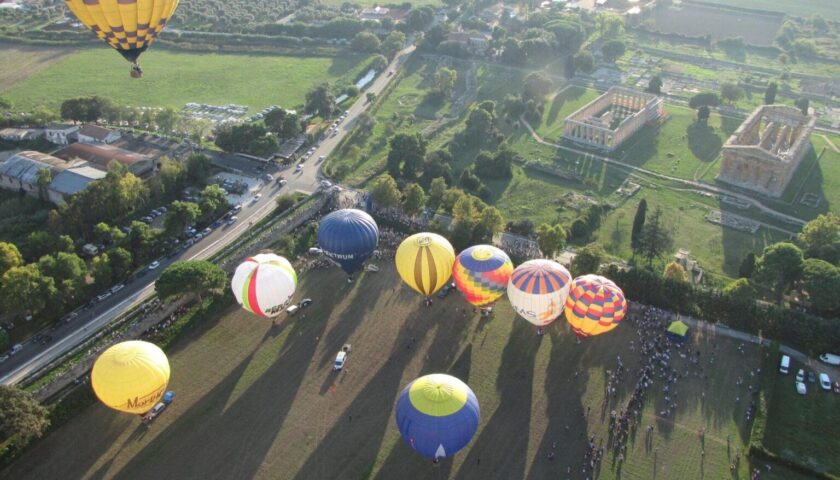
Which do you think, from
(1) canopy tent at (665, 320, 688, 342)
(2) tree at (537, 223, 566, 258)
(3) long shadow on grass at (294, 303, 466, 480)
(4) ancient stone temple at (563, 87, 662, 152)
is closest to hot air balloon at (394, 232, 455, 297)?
(3) long shadow on grass at (294, 303, 466, 480)

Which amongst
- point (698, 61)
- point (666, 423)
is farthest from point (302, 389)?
point (698, 61)

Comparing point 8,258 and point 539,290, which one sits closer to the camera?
point 539,290

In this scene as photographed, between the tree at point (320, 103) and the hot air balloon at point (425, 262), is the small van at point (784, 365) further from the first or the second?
the tree at point (320, 103)

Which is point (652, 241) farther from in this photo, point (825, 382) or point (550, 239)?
point (825, 382)

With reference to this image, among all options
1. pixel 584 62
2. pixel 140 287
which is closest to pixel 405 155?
pixel 140 287

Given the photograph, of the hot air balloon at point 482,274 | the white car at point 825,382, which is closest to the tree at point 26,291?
the hot air balloon at point 482,274
